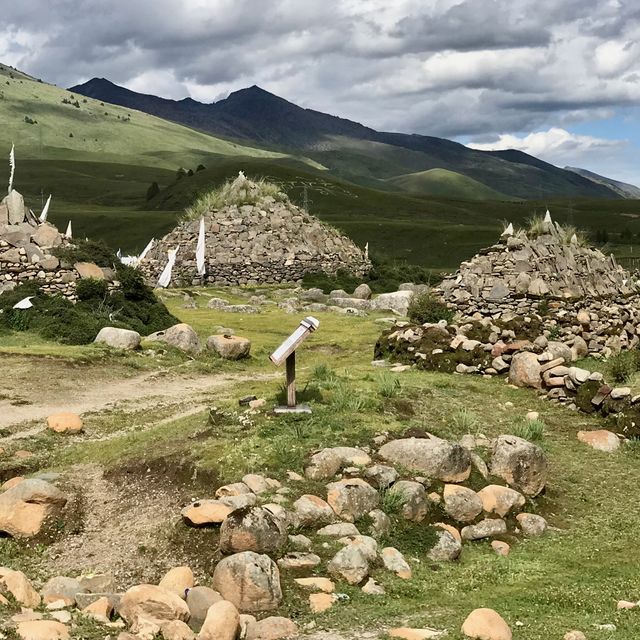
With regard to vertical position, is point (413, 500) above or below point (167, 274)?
below

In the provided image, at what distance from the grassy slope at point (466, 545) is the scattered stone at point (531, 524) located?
0.17 m

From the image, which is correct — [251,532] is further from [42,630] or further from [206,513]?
[42,630]

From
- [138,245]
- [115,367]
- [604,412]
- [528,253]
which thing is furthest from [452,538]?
[138,245]

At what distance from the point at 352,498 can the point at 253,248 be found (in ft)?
115

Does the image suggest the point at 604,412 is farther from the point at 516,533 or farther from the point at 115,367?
the point at 115,367

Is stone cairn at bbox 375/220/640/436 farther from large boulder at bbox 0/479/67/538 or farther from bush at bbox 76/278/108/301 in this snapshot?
large boulder at bbox 0/479/67/538

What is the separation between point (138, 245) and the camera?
305 feet

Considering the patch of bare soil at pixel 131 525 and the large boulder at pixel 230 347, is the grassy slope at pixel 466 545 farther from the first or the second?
the large boulder at pixel 230 347

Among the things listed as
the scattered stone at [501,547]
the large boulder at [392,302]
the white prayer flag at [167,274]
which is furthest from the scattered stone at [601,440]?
the white prayer flag at [167,274]

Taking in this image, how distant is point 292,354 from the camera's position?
1340 centimetres

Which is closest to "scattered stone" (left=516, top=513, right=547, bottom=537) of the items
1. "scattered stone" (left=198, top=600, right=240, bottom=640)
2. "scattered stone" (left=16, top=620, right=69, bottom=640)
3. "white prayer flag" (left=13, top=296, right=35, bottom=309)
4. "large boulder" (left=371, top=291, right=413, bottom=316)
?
"scattered stone" (left=198, top=600, right=240, bottom=640)

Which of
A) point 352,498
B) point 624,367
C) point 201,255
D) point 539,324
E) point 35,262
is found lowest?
point 352,498

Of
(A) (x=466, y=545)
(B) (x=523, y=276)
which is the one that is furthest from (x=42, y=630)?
(B) (x=523, y=276)

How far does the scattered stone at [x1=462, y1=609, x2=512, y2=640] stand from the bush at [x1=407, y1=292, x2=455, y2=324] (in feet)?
59.5
